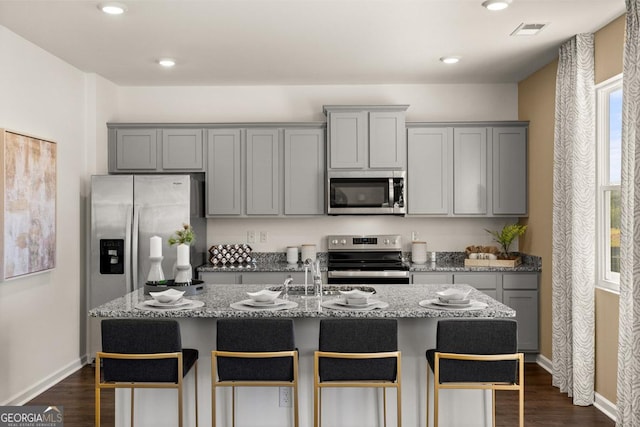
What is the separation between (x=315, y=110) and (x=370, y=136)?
2.52ft

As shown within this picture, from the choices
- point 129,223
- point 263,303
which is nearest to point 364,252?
point 129,223

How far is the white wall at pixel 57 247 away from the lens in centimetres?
402

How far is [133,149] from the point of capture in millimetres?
5582

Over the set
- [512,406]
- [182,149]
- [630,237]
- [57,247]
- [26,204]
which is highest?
[182,149]

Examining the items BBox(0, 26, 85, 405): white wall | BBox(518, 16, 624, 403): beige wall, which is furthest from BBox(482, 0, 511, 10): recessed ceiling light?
BBox(0, 26, 85, 405): white wall

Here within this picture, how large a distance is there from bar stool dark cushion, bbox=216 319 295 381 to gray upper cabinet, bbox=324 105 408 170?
111 inches

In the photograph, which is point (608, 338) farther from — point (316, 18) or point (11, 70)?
point (11, 70)

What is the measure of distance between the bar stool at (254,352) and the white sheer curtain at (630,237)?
6.56 feet

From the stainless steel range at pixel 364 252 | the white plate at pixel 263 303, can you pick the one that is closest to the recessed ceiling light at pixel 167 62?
the stainless steel range at pixel 364 252

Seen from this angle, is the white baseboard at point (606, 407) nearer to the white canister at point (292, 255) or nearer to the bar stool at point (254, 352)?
the bar stool at point (254, 352)

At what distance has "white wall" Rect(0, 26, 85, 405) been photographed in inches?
158

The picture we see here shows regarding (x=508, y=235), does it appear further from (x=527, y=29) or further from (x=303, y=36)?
(x=303, y=36)

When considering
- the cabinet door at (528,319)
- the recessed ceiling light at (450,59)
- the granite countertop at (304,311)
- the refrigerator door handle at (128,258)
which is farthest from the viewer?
the cabinet door at (528,319)

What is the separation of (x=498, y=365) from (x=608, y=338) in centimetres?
154
